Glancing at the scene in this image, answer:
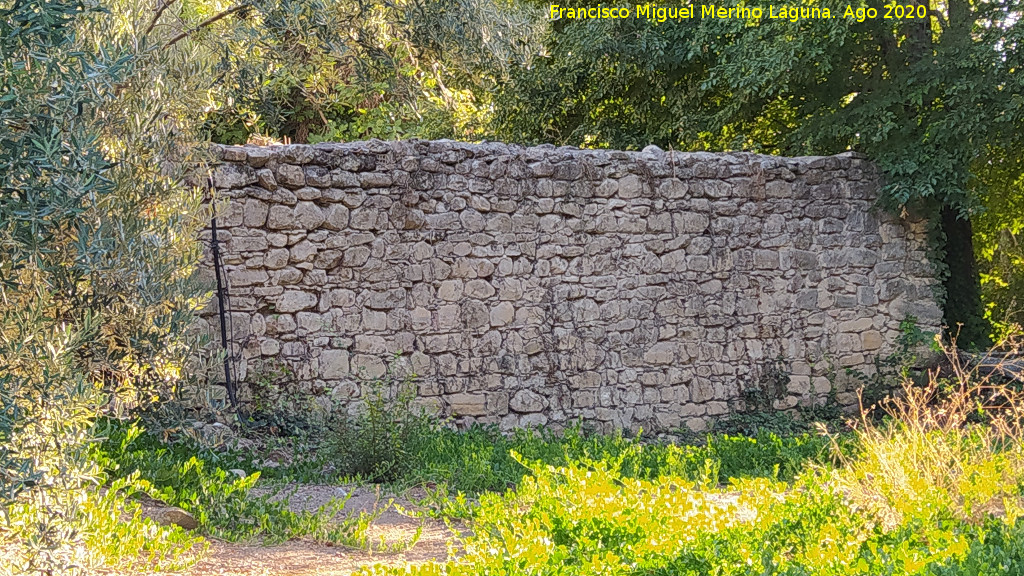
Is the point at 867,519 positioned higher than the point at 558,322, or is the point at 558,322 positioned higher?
the point at 558,322

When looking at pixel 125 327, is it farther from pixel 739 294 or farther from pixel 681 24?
pixel 681 24

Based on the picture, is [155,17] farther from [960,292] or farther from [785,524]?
[960,292]

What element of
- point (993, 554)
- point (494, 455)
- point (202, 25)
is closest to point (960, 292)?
point (494, 455)

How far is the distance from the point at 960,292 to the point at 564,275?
15.0 feet

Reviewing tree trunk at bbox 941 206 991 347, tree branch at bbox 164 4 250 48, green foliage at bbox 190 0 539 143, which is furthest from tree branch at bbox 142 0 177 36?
tree trunk at bbox 941 206 991 347

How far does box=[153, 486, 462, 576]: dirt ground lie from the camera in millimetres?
3627

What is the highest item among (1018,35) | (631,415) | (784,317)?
(1018,35)

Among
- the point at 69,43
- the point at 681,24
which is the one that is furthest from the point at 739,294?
the point at 69,43

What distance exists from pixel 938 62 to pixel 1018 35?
27.3 inches

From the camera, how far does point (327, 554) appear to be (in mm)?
3904

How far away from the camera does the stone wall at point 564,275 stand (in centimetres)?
669

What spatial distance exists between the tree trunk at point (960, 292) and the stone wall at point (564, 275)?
619 mm

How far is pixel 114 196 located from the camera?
355 cm

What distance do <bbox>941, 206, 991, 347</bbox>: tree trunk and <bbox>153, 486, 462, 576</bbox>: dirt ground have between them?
690 cm
